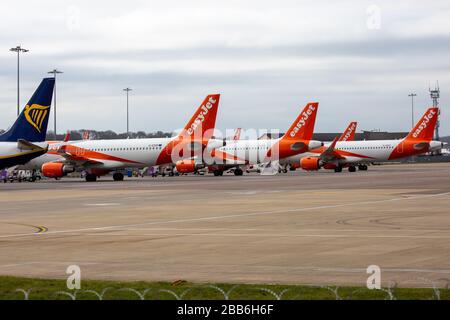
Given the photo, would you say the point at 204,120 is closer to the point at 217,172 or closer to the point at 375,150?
the point at 217,172

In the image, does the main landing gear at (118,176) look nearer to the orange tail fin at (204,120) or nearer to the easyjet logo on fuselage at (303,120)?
the orange tail fin at (204,120)

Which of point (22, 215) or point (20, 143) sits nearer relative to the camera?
point (22, 215)

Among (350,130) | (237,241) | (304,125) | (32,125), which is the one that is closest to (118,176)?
(304,125)

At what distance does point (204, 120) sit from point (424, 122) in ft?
120

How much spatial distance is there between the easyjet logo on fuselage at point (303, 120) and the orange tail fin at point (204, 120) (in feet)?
45.3

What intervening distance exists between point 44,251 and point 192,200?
25563 mm

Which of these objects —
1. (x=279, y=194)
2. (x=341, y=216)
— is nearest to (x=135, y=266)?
(x=341, y=216)

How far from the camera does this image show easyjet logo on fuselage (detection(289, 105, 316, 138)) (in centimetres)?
10556

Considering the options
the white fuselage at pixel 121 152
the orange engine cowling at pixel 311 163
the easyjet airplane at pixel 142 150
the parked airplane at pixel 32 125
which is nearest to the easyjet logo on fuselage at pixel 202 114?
the easyjet airplane at pixel 142 150

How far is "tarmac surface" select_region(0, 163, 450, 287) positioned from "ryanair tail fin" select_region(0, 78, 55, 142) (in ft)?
74.5

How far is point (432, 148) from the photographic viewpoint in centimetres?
11769

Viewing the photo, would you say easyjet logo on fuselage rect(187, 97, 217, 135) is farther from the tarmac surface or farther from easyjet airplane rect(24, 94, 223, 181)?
the tarmac surface

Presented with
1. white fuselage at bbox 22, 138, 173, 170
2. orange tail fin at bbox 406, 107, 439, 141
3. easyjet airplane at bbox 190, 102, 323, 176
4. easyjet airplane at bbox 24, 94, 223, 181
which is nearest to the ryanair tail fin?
easyjet airplane at bbox 24, 94, 223, 181
